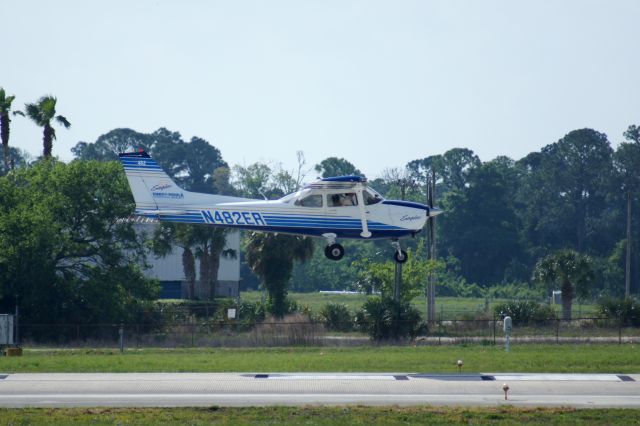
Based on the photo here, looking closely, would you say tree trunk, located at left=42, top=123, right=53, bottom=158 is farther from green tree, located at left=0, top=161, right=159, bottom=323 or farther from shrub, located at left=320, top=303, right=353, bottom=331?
shrub, located at left=320, top=303, right=353, bottom=331

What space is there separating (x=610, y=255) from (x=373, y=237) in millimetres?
75153

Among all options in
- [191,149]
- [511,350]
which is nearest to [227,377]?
[511,350]

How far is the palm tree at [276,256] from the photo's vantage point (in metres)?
63.2

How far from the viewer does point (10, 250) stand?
49.9m

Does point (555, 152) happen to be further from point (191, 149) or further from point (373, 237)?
point (373, 237)

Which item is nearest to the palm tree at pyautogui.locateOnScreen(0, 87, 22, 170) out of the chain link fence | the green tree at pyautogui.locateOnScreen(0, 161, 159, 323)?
the green tree at pyautogui.locateOnScreen(0, 161, 159, 323)

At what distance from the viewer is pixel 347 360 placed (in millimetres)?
35688

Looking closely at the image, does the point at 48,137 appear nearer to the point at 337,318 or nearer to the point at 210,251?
the point at 210,251

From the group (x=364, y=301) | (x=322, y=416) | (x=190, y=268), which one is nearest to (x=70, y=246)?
(x=190, y=268)

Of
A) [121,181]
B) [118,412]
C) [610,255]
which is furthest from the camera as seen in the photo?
[610,255]

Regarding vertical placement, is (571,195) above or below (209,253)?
above

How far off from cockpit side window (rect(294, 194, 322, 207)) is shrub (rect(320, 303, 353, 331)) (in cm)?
1651

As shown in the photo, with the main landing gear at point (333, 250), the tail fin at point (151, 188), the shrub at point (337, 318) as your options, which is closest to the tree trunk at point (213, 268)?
the shrub at point (337, 318)

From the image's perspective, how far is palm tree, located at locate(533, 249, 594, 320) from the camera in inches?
2315
